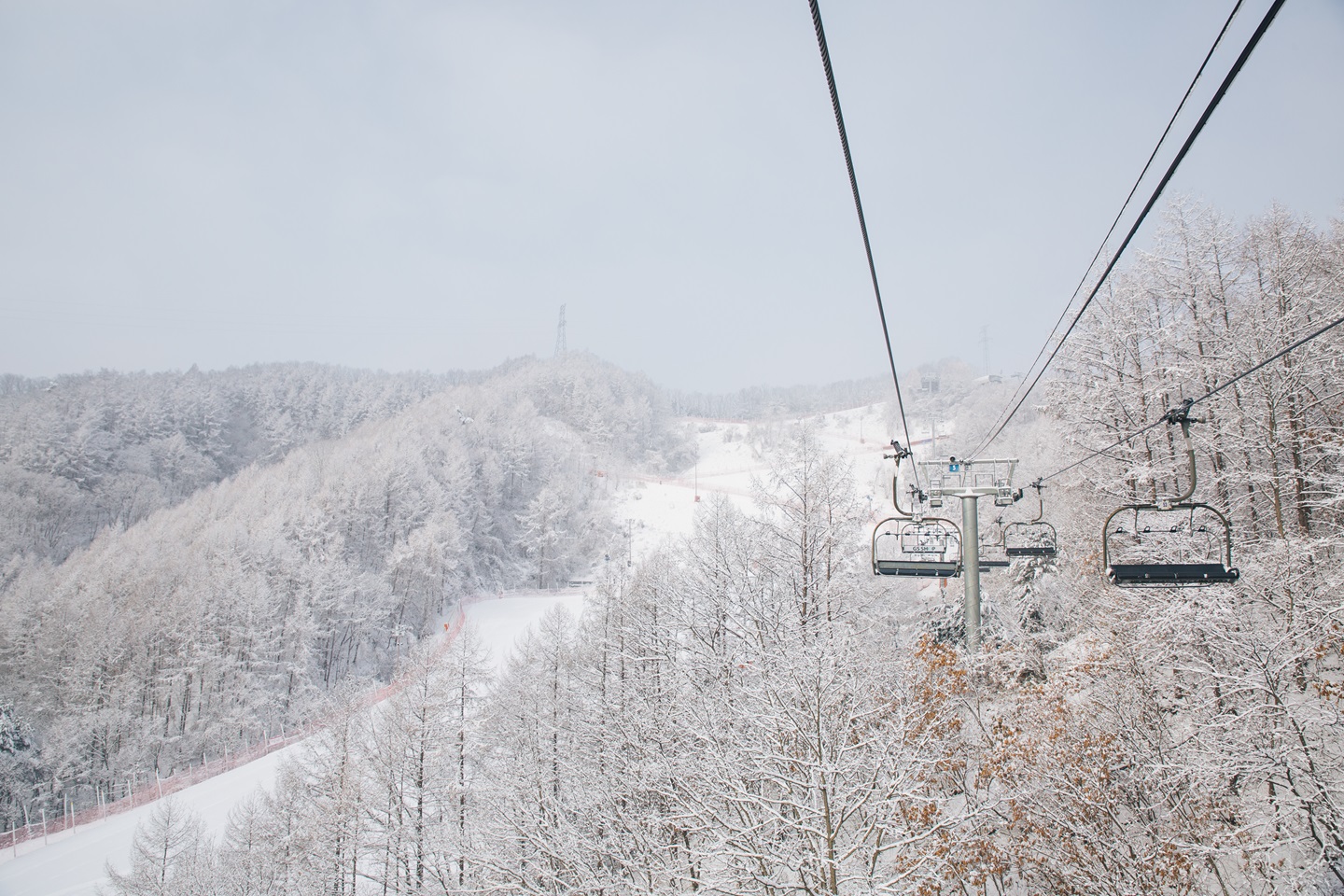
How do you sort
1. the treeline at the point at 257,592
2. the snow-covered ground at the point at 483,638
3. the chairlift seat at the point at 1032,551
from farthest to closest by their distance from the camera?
the treeline at the point at 257,592
the snow-covered ground at the point at 483,638
the chairlift seat at the point at 1032,551

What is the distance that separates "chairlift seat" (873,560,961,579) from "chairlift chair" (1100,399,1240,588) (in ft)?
6.60

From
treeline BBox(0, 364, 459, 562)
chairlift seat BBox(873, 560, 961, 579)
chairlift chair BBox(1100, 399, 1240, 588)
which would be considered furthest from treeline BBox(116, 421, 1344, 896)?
treeline BBox(0, 364, 459, 562)

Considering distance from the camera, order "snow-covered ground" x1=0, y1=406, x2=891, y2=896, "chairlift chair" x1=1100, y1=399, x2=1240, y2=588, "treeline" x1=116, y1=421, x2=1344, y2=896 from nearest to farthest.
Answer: "chairlift chair" x1=1100, y1=399, x2=1240, y2=588, "treeline" x1=116, y1=421, x2=1344, y2=896, "snow-covered ground" x1=0, y1=406, x2=891, y2=896

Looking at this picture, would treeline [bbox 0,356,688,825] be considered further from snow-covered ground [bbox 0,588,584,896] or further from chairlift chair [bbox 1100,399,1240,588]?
chairlift chair [bbox 1100,399,1240,588]

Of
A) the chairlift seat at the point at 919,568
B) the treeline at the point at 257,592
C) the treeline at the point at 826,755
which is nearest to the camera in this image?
the treeline at the point at 826,755

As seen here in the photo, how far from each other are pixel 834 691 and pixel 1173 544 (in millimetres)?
8017

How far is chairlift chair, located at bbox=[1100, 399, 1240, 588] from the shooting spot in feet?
19.7

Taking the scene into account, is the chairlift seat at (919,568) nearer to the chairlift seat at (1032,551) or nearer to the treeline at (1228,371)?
the chairlift seat at (1032,551)

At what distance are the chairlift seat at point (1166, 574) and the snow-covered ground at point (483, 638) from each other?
33.1ft

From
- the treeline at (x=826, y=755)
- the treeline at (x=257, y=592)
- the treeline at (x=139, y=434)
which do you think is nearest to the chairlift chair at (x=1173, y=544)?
the treeline at (x=826, y=755)

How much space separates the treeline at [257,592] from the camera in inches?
1251

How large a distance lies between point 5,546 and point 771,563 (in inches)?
2808

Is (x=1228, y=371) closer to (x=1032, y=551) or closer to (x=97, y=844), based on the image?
(x=1032, y=551)

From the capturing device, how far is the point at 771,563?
52.2 feet
